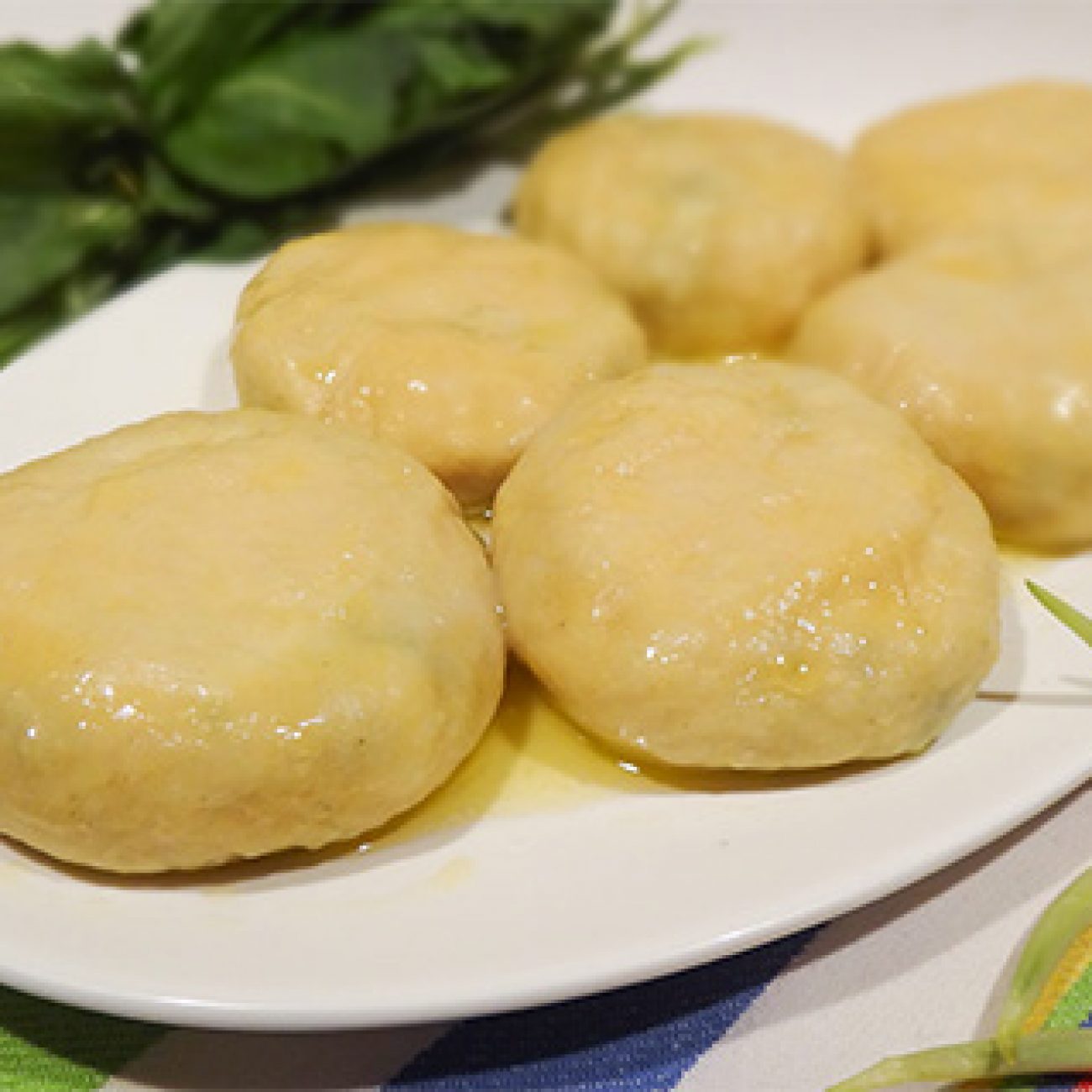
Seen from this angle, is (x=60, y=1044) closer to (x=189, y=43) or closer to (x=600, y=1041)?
(x=600, y=1041)

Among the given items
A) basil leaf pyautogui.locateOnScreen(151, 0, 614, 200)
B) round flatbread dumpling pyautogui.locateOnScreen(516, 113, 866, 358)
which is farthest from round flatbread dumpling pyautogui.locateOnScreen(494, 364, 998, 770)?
basil leaf pyautogui.locateOnScreen(151, 0, 614, 200)

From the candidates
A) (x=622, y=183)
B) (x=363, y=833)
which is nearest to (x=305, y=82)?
(x=622, y=183)

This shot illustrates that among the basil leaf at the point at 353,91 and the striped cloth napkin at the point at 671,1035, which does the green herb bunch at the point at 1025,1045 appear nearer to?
the striped cloth napkin at the point at 671,1035

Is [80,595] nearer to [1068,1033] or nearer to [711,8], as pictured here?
[1068,1033]

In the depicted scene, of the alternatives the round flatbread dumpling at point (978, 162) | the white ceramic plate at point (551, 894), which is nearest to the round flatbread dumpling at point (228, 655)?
the white ceramic plate at point (551, 894)

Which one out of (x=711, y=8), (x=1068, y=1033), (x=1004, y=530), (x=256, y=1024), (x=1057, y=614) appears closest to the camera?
(x=256, y=1024)

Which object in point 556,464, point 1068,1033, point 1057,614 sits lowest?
point 1068,1033

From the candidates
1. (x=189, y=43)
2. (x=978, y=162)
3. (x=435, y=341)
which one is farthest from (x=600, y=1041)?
(x=189, y=43)
